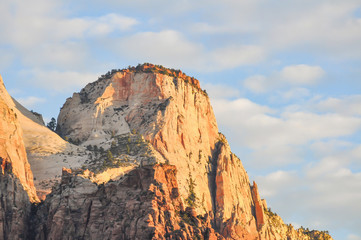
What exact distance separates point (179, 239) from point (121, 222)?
34.1 feet

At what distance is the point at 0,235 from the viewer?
655ft

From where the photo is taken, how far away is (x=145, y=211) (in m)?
199

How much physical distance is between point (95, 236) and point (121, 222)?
5.05m

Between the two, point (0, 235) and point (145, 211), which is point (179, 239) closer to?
point (145, 211)

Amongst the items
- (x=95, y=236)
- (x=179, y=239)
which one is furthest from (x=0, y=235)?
(x=179, y=239)

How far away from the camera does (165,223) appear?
199250 mm

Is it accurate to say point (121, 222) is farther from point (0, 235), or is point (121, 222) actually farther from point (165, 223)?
point (0, 235)

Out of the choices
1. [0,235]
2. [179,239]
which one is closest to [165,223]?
[179,239]

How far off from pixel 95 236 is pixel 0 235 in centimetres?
1613

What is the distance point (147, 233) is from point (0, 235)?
25417 mm

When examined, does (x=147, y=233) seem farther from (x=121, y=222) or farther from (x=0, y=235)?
(x=0, y=235)

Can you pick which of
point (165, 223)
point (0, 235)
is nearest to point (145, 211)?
point (165, 223)

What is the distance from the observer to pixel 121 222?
7859 inches

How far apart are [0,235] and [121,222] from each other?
20686mm
